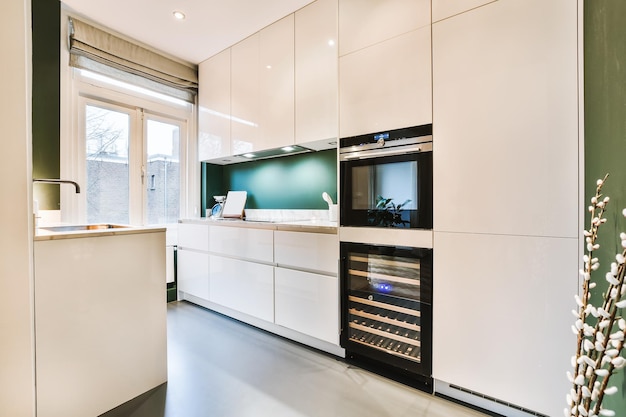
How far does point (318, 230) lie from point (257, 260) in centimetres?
70

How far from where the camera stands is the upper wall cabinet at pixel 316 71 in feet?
7.24

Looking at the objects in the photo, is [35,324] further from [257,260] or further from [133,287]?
[257,260]

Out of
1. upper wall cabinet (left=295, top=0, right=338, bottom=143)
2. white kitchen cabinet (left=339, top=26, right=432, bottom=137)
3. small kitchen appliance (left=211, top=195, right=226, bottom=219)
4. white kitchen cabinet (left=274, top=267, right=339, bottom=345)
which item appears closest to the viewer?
white kitchen cabinet (left=339, top=26, right=432, bottom=137)

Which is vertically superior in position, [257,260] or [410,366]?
[257,260]

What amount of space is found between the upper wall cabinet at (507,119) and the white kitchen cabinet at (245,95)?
5.71 ft

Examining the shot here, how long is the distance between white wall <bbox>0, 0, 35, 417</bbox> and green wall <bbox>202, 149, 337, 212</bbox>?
202 cm

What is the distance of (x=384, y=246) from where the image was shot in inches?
70.6

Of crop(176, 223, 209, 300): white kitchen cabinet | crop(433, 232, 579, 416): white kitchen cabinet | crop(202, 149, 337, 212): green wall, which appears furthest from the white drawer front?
crop(433, 232, 579, 416): white kitchen cabinet

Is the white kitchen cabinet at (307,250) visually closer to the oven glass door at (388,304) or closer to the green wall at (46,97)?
the oven glass door at (388,304)

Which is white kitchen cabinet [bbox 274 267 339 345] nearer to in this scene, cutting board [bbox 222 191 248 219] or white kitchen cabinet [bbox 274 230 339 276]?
white kitchen cabinet [bbox 274 230 339 276]

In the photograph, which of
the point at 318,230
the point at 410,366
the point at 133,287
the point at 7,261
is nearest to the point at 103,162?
the point at 133,287

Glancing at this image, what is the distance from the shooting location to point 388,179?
1812mm

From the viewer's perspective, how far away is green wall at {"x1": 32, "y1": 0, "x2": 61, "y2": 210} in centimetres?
228

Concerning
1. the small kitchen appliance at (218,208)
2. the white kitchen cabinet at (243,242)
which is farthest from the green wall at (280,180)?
the white kitchen cabinet at (243,242)
